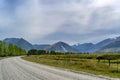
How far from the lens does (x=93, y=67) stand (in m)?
39.3

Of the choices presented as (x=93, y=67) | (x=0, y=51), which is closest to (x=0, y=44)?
(x=0, y=51)

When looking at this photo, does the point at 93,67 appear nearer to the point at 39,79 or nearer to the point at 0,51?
the point at 39,79

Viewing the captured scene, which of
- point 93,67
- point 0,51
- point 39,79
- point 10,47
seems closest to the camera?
point 39,79

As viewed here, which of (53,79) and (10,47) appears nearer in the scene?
(53,79)

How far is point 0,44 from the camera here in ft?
518

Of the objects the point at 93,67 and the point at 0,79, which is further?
the point at 93,67

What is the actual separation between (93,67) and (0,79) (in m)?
19.9

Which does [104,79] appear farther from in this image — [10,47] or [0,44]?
[10,47]

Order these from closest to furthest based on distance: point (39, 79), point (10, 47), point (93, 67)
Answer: point (39, 79)
point (93, 67)
point (10, 47)

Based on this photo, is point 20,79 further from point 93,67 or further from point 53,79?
point 93,67

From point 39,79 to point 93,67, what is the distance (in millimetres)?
19168

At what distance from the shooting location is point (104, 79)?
73.8 feet

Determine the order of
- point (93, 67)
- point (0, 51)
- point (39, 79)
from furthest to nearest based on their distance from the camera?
1. point (0, 51)
2. point (93, 67)
3. point (39, 79)

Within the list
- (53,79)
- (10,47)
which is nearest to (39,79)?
(53,79)
